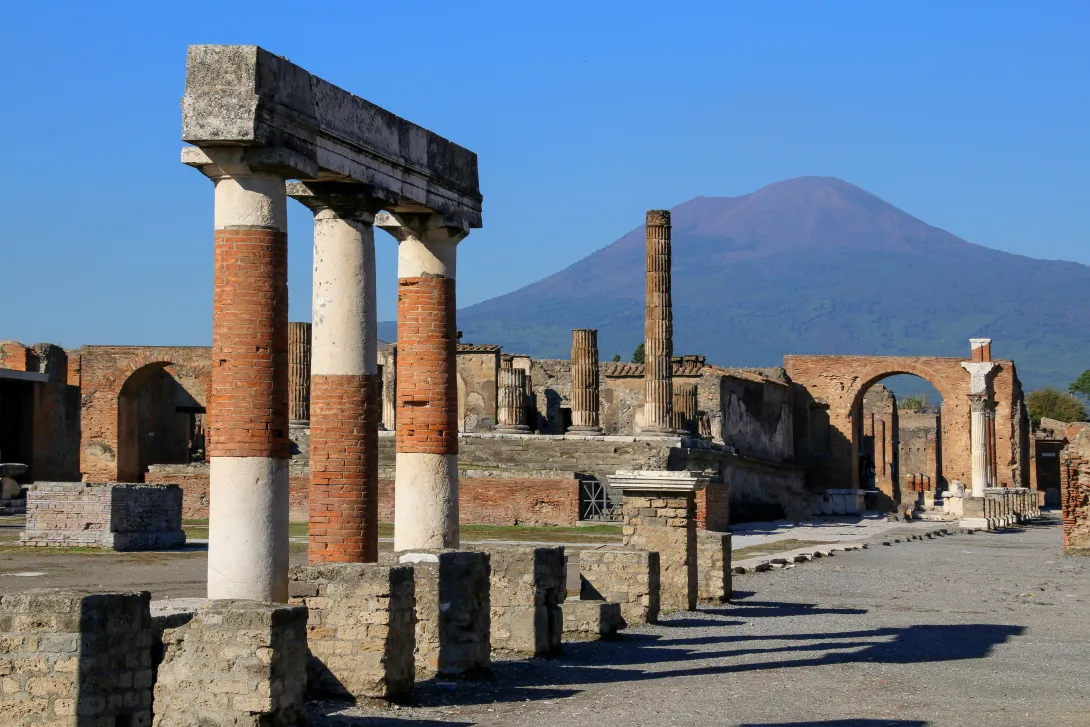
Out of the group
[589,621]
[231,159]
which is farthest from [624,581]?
[231,159]

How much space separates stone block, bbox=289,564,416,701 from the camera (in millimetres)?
8766

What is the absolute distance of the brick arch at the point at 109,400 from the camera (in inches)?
1593

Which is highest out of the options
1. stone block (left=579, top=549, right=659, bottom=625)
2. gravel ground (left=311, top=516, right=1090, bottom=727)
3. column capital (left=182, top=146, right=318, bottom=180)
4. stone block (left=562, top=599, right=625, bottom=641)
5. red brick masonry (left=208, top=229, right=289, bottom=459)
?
column capital (left=182, top=146, right=318, bottom=180)

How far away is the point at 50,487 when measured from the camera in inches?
834

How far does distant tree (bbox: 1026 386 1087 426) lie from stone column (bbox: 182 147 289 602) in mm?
80394

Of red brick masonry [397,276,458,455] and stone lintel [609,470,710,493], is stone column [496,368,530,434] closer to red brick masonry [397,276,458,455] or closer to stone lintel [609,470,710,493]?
stone lintel [609,470,710,493]

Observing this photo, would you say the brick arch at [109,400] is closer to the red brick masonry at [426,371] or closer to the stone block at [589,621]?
the stone block at [589,621]

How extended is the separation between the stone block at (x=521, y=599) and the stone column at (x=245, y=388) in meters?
2.17

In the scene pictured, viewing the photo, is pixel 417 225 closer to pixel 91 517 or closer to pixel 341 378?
pixel 341 378

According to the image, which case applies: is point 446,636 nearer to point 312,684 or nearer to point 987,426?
point 312,684

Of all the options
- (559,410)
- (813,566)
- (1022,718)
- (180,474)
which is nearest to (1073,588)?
(813,566)

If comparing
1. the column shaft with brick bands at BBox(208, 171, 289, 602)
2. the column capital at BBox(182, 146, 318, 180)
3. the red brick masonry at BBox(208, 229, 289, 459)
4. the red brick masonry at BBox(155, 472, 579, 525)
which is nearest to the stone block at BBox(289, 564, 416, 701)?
the column shaft with brick bands at BBox(208, 171, 289, 602)

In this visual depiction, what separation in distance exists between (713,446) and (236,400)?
2592 centimetres

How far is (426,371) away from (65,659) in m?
5.24
